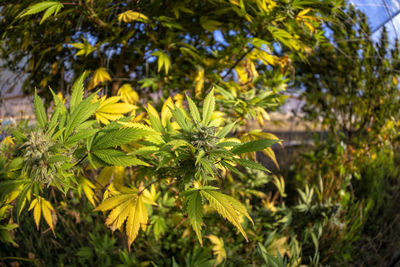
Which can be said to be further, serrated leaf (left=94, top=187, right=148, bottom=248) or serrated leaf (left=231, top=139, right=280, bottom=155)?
serrated leaf (left=94, top=187, right=148, bottom=248)

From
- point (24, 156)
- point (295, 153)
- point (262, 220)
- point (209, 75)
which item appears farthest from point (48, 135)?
point (295, 153)

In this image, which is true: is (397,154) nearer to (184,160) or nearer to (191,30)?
(191,30)

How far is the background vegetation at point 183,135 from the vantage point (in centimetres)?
64

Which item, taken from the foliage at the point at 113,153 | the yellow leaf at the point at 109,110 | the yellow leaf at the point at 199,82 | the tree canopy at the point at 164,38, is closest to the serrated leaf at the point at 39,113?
the foliage at the point at 113,153

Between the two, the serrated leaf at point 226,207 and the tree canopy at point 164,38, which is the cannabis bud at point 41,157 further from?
the tree canopy at point 164,38

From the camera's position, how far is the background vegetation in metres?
0.64

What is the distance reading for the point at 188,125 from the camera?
0.71 metres

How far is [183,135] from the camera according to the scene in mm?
672

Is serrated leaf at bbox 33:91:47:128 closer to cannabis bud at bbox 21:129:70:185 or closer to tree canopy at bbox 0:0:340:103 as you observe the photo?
cannabis bud at bbox 21:129:70:185

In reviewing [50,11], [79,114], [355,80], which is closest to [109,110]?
[79,114]

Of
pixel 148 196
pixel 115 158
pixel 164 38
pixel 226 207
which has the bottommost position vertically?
pixel 148 196

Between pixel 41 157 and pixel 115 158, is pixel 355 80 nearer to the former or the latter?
pixel 115 158

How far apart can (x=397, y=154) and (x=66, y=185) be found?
3861 mm

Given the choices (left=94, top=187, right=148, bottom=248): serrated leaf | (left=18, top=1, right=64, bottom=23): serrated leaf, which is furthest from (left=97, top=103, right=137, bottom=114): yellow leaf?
(left=18, top=1, right=64, bottom=23): serrated leaf
